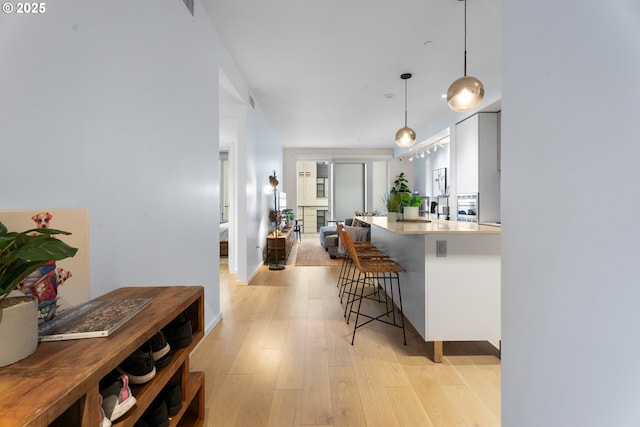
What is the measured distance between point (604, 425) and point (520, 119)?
85cm

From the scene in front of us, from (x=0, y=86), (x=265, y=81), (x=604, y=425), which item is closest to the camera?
(x=604, y=425)

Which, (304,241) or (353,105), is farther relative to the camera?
(304,241)

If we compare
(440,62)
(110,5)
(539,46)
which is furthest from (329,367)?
(440,62)

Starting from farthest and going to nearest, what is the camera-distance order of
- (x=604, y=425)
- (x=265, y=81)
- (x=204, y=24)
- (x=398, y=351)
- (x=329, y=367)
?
(x=265, y=81), (x=204, y=24), (x=398, y=351), (x=329, y=367), (x=604, y=425)

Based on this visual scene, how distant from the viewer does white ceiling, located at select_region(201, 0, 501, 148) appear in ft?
8.82

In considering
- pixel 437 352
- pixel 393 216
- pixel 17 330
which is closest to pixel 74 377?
pixel 17 330

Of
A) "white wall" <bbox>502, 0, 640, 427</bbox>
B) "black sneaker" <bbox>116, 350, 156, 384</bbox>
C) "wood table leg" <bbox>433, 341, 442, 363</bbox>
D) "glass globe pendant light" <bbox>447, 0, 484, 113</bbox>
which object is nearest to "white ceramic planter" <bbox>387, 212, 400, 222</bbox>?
"glass globe pendant light" <bbox>447, 0, 484, 113</bbox>

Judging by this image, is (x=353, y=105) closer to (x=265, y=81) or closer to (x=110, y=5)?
(x=265, y=81)

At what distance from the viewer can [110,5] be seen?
149 centimetres

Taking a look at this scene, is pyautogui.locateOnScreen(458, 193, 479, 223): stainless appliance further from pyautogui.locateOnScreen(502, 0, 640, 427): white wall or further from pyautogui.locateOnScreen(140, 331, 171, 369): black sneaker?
pyautogui.locateOnScreen(140, 331, 171, 369): black sneaker

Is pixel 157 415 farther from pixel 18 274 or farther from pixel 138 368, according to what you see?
pixel 18 274

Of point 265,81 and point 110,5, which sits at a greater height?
point 265,81

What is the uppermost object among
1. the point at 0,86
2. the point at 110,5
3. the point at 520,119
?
the point at 110,5

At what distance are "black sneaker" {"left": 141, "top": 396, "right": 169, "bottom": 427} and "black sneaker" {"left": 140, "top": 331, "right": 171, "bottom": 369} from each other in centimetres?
16
